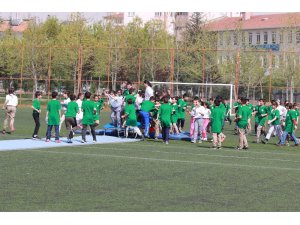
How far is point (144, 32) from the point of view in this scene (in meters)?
70.6

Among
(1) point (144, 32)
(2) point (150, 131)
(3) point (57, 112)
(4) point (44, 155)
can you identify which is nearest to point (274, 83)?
(1) point (144, 32)

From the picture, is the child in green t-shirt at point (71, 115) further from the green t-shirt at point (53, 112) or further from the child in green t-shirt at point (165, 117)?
the child in green t-shirt at point (165, 117)

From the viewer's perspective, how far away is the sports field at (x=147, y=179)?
1299 centimetres

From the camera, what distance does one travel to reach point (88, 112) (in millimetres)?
25312

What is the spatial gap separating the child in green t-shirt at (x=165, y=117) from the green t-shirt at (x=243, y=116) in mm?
2418

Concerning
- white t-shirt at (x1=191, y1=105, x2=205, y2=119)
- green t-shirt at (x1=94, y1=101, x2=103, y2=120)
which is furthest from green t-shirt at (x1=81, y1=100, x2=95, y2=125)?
white t-shirt at (x1=191, y1=105, x2=205, y2=119)

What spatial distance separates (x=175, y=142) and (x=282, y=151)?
159 inches

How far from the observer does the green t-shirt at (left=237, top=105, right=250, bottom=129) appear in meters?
25.0

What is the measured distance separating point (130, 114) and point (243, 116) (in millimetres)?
4250

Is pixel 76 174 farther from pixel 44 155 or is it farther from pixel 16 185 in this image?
pixel 44 155

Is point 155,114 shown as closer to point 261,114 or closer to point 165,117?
point 165,117

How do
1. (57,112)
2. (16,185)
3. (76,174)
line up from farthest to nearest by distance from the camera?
(57,112), (76,174), (16,185)

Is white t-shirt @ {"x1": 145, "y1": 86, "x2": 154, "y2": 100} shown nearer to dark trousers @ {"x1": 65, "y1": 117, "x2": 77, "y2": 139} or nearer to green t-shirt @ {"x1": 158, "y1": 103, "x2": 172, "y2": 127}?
green t-shirt @ {"x1": 158, "y1": 103, "x2": 172, "y2": 127}

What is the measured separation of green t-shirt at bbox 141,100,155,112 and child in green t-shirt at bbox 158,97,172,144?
58.8 inches
